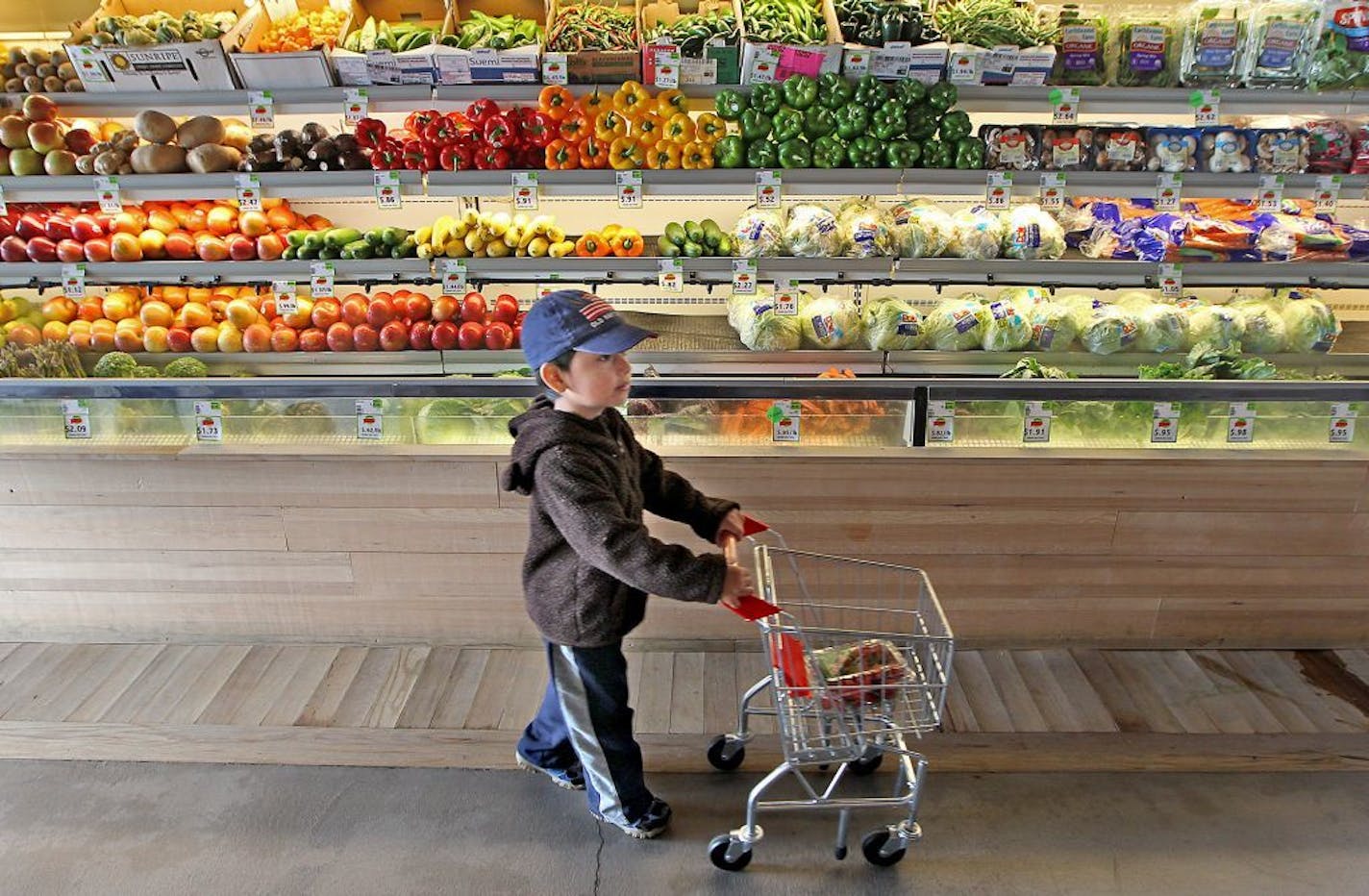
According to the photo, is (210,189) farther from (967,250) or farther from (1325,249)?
(1325,249)

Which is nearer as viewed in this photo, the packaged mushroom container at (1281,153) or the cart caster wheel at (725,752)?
the cart caster wheel at (725,752)

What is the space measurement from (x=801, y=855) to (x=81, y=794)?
7.81ft

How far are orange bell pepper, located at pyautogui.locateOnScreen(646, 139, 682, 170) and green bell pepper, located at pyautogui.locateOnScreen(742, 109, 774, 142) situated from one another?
0.27 metres

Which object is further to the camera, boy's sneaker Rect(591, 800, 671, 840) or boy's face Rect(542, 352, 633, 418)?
boy's sneaker Rect(591, 800, 671, 840)

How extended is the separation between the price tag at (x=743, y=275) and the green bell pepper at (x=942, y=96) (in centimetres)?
89

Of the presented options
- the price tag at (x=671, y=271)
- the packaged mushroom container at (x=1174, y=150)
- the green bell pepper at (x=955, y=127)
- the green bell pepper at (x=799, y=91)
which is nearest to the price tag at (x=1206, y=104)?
the packaged mushroom container at (x=1174, y=150)

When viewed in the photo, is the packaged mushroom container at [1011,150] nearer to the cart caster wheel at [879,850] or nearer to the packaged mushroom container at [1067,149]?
the packaged mushroom container at [1067,149]

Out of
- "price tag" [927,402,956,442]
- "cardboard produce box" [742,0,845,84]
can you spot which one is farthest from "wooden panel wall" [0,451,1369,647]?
"cardboard produce box" [742,0,845,84]

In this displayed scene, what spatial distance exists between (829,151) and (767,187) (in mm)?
272

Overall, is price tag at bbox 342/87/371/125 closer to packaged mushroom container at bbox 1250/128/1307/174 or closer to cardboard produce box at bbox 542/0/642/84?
cardboard produce box at bbox 542/0/642/84

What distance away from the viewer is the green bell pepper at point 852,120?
3.23 meters

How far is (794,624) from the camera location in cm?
220

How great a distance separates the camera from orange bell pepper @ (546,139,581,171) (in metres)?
3.30

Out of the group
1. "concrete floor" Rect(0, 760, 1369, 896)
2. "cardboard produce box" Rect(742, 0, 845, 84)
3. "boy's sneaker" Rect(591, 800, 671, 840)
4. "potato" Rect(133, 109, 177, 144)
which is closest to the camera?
"concrete floor" Rect(0, 760, 1369, 896)
